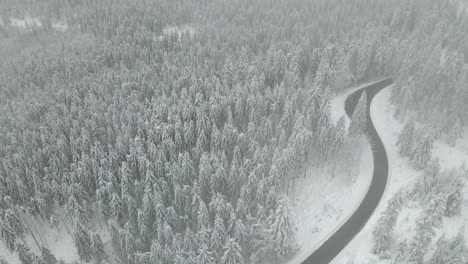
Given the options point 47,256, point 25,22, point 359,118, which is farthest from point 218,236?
point 25,22

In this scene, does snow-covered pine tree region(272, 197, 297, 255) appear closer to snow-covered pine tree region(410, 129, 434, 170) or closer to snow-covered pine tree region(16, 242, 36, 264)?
snow-covered pine tree region(410, 129, 434, 170)

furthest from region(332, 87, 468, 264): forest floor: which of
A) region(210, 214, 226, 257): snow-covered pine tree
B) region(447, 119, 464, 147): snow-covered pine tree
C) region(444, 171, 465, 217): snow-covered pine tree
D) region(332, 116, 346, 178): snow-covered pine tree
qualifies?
region(210, 214, 226, 257): snow-covered pine tree

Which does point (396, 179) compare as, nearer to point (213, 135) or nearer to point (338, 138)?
point (338, 138)

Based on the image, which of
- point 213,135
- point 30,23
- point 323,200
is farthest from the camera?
point 30,23

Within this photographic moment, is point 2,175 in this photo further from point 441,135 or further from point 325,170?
point 441,135

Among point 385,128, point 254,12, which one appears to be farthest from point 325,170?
point 254,12

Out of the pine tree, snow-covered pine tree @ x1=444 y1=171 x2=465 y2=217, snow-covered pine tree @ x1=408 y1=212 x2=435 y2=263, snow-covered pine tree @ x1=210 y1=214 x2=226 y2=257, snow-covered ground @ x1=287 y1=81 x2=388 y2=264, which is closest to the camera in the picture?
snow-covered pine tree @ x1=408 y1=212 x2=435 y2=263
